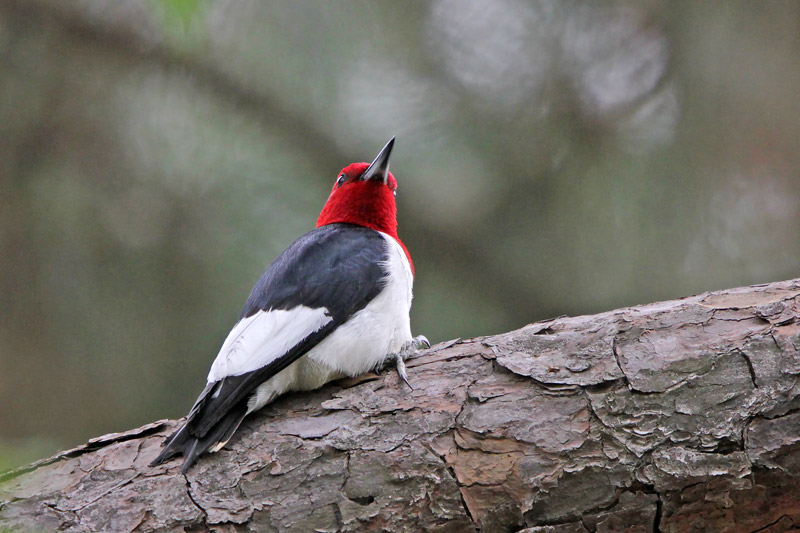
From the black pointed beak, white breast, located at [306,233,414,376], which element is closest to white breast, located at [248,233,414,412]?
white breast, located at [306,233,414,376]

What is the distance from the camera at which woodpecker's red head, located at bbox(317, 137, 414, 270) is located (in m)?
2.62

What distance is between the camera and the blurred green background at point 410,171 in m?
2.59

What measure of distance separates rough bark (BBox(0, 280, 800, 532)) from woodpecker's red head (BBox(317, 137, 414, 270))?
1.01 m

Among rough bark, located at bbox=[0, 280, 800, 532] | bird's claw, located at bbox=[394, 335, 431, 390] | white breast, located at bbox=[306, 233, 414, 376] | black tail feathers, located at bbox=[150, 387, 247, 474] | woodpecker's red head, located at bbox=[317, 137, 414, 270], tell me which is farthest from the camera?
→ woodpecker's red head, located at bbox=[317, 137, 414, 270]

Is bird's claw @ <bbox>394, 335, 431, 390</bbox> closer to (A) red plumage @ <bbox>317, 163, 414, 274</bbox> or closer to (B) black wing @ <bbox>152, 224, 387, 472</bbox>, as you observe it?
(B) black wing @ <bbox>152, 224, 387, 472</bbox>

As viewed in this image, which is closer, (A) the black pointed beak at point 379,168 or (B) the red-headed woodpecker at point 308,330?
(B) the red-headed woodpecker at point 308,330

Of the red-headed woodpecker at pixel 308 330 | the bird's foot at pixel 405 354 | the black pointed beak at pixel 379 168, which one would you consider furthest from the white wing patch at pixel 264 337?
the black pointed beak at pixel 379 168

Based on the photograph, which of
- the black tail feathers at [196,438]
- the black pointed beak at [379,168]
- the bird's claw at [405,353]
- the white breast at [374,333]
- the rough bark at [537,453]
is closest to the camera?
the rough bark at [537,453]

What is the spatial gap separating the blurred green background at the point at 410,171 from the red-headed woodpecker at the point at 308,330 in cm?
45

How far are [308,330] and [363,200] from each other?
2.61ft

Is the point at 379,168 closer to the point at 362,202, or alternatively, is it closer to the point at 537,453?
the point at 362,202

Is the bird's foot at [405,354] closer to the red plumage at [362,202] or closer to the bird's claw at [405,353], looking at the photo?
the bird's claw at [405,353]

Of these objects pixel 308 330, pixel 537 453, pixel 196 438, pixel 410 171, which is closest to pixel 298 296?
pixel 308 330

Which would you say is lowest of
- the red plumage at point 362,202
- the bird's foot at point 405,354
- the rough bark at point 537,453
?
the rough bark at point 537,453
